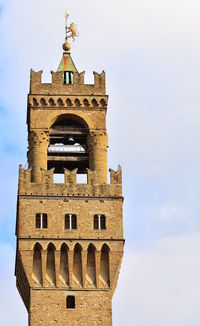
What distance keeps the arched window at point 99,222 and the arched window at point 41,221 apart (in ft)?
8.68

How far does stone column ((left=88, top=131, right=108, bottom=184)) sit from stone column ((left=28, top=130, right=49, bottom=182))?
2472 millimetres

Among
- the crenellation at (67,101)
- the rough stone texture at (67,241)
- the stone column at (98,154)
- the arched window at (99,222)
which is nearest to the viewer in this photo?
the rough stone texture at (67,241)

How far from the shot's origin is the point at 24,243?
55531mm

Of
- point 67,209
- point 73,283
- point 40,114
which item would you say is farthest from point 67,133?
point 73,283

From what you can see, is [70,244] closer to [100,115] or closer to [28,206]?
[28,206]

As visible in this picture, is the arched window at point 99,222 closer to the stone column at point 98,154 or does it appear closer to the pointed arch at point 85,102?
the stone column at point 98,154

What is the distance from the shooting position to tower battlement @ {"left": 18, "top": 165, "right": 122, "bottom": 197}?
57.0 meters

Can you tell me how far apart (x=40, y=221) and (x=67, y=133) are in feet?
20.9

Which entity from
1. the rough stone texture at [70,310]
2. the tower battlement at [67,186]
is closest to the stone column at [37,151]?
the tower battlement at [67,186]

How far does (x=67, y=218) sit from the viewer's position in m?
56.4

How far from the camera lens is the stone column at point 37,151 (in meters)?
58.1

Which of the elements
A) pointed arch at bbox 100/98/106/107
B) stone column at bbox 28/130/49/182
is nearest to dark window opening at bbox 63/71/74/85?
pointed arch at bbox 100/98/106/107

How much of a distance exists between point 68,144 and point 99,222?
6.35 m

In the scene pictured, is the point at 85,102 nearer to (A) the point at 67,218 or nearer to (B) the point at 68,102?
(B) the point at 68,102
